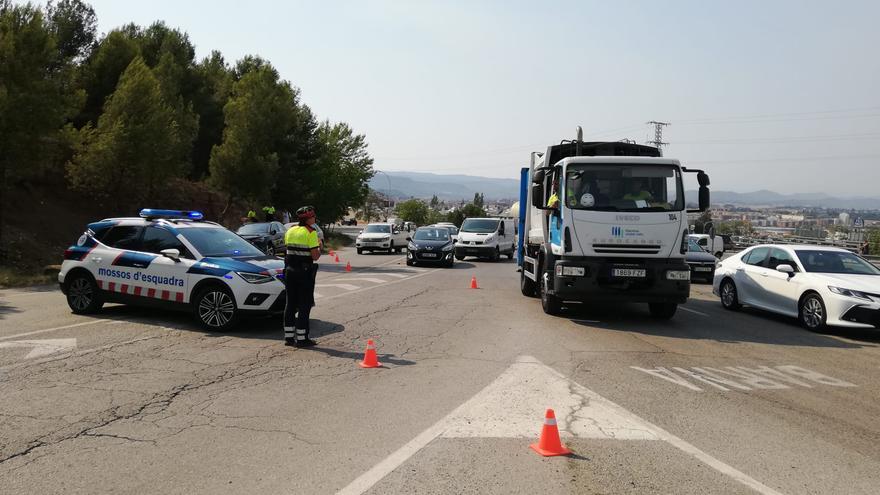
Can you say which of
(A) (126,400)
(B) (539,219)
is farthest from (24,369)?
(B) (539,219)

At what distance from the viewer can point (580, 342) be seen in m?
9.23

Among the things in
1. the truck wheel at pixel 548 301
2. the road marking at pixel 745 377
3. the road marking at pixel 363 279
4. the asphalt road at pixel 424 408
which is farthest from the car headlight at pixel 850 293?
the road marking at pixel 363 279

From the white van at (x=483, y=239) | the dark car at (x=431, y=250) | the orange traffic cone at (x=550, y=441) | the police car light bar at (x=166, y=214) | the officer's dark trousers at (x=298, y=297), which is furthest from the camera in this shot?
the white van at (x=483, y=239)

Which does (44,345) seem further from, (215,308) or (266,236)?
(266,236)

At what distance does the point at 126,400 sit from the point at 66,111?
1733 centimetres

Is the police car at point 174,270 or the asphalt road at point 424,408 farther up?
the police car at point 174,270

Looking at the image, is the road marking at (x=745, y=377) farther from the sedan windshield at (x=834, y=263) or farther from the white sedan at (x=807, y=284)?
the sedan windshield at (x=834, y=263)

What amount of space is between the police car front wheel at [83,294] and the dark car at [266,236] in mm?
11488

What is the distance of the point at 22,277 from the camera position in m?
16.1

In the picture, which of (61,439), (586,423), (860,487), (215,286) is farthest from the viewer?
(215,286)

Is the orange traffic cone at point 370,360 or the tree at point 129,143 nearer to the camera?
the orange traffic cone at point 370,360

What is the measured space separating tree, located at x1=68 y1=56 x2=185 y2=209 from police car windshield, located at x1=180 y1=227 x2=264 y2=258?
14.6 metres

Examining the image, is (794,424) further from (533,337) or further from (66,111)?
(66,111)

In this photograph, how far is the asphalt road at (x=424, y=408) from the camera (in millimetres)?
4219
